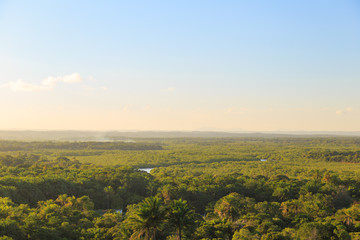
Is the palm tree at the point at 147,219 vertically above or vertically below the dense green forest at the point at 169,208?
above

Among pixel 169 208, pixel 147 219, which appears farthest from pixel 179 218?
pixel 147 219

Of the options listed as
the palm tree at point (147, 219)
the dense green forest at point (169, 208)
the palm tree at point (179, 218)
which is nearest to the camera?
the palm tree at point (147, 219)

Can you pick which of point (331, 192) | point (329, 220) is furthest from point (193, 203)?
point (331, 192)

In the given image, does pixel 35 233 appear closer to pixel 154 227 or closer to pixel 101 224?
pixel 101 224

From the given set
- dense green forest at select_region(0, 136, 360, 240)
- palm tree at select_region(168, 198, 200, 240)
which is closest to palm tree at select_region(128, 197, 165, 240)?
dense green forest at select_region(0, 136, 360, 240)

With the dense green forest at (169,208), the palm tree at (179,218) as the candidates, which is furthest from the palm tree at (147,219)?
the palm tree at (179,218)

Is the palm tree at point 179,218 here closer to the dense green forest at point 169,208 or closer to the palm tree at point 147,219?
the dense green forest at point 169,208

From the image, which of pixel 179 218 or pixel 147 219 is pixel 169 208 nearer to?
pixel 179 218

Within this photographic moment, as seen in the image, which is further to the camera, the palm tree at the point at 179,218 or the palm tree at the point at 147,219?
the palm tree at the point at 179,218

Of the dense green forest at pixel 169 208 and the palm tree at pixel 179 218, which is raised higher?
the palm tree at pixel 179 218

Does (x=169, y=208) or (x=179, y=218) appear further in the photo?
(x=169, y=208)

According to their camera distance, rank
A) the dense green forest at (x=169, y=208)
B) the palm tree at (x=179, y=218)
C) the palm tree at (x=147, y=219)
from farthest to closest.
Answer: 1. the dense green forest at (x=169, y=208)
2. the palm tree at (x=179, y=218)
3. the palm tree at (x=147, y=219)
